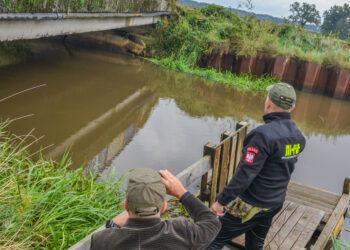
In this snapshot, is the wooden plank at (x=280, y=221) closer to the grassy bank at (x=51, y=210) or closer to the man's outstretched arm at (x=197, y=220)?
the grassy bank at (x=51, y=210)

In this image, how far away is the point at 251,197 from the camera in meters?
3.09

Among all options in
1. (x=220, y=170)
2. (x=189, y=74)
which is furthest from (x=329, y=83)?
(x=220, y=170)

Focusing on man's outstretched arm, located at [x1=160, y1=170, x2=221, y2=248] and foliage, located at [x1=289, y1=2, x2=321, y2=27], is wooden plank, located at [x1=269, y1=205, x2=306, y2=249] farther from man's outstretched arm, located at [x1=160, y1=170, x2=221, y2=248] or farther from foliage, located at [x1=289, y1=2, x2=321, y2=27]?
foliage, located at [x1=289, y1=2, x2=321, y2=27]

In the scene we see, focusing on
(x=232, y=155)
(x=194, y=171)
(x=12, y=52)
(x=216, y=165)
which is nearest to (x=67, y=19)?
(x=12, y=52)

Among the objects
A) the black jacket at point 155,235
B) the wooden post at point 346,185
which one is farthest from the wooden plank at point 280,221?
the black jacket at point 155,235

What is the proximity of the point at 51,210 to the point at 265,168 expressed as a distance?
207cm

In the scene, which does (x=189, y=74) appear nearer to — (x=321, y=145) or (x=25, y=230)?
(x=321, y=145)

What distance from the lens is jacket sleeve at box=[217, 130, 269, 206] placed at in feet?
9.41

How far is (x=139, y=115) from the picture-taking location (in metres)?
9.24

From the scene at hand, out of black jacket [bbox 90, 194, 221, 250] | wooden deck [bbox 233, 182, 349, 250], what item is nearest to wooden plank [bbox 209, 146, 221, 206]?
wooden deck [bbox 233, 182, 349, 250]

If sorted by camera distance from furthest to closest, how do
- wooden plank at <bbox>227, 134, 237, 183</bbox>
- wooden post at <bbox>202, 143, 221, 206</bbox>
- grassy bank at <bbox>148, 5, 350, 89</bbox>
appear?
grassy bank at <bbox>148, 5, 350, 89</bbox> < wooden plank at <bbox>227, 134, 237, 183</bbox> < wooden post at <bbox>202, 143, 221, 206</bbox>

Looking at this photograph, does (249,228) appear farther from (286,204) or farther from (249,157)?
(286,204)

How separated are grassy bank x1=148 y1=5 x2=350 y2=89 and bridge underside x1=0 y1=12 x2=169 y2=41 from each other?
13.3 feet

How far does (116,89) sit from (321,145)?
5.98m
